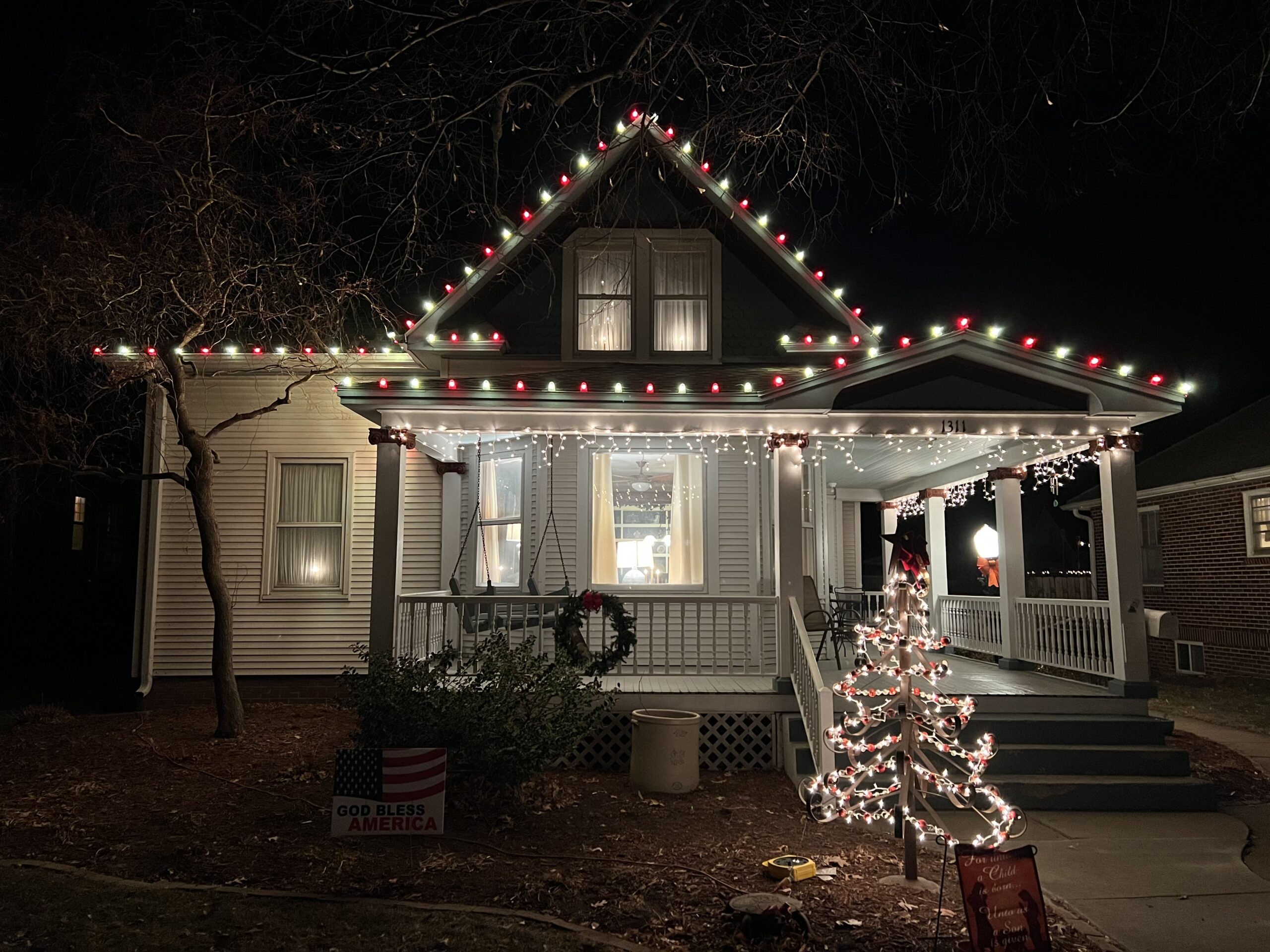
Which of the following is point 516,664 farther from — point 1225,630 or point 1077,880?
point 1225,630

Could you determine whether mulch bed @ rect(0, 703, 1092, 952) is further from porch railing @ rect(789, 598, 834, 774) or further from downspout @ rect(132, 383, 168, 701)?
downspout @ rect(132, 383, 168, 701)

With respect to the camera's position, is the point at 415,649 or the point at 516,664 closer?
the point at 516,664

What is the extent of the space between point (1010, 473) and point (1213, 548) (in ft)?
29.9

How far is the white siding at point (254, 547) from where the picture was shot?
1086 centimetres

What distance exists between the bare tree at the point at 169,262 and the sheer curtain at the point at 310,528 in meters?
1.89

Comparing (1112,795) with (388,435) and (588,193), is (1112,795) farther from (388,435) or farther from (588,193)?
(588,193)

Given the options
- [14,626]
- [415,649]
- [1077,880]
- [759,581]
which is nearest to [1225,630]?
[759,581]

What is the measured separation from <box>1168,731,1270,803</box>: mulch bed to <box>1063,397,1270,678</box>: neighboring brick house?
16.7 ft

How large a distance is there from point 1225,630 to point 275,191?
1721 cm

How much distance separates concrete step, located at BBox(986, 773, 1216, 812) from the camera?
7359 mm

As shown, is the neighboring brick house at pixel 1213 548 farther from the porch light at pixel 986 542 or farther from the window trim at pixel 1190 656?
the porch light at pixel 986 542

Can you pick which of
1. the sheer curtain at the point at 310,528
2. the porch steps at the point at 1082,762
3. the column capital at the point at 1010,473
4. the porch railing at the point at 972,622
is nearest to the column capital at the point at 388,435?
the sheer curtain at the point at 310,528

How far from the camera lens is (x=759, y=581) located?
1041cm

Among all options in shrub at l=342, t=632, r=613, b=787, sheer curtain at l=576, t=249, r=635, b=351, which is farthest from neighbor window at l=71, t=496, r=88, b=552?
shrub at l=342, t=632, r=613, b=787
